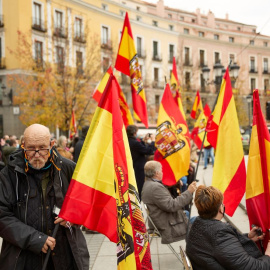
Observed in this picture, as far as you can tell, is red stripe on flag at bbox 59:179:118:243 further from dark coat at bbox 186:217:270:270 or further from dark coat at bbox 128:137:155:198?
dark coat at bbox 128:137:155:198

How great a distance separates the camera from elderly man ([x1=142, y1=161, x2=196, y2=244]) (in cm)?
449

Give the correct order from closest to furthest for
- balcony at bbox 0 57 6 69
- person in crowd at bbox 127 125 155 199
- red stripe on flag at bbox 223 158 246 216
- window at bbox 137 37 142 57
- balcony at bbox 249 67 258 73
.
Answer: red stripe on flag at bbox 223 158 246 216, person in crowd at bbox 127 125 155 199, balcony at bbox 0 57 6 69, window at bbox 137 37 142 57, balcony at bbox 249 67 258 73

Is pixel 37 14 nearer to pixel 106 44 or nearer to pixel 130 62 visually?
pixel 106 44

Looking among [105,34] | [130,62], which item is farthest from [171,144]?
[105,34]

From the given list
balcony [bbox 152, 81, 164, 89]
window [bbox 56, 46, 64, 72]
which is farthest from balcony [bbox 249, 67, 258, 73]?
window [bbox 56, 46, 64, 72]

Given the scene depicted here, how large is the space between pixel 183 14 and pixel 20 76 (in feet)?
89.4

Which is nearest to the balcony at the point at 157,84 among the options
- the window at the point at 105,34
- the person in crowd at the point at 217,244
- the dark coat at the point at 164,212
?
the window at the point at 105,34

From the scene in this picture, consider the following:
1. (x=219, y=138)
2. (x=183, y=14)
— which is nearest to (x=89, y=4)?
(x=183, y=14)

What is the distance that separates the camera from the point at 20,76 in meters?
26.0

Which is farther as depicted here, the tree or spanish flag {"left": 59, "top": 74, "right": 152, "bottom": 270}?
the tree

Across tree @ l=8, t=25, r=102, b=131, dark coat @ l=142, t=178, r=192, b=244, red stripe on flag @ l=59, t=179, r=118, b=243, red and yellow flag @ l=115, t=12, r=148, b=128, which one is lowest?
dark coat @ l=142, t=178, r=192, b=244

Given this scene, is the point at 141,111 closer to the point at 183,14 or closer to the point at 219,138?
the point at 219,138

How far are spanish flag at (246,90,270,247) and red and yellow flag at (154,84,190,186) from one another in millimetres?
2707

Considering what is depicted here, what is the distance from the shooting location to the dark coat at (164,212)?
4512 millimetres
